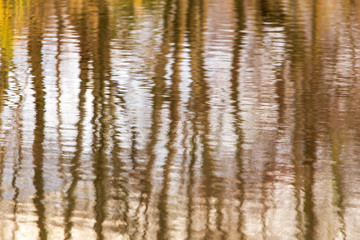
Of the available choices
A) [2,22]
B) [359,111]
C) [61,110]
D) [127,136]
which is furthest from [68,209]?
[2,22]

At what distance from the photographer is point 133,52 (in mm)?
4824

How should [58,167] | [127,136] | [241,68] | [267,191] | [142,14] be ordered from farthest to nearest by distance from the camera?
[142,14], [241,68], [127,136], [58,167], [267,191]

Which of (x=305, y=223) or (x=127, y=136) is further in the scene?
(x=127, y=136)

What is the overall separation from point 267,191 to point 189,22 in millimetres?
4821

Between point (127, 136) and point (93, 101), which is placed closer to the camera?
point (127, 136)

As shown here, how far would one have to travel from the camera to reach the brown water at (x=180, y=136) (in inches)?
75.5

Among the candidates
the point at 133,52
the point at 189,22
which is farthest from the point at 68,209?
the point at 189,22

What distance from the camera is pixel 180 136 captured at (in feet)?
9.11

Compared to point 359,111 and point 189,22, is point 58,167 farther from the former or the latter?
point 189,22

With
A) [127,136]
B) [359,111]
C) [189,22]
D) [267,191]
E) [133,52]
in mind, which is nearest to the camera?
[267,191]

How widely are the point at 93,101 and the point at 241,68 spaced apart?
112 cm

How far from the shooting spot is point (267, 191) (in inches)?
84.8

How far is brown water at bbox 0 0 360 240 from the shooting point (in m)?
1.92

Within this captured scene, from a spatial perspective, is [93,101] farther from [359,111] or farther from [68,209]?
[68,209]
